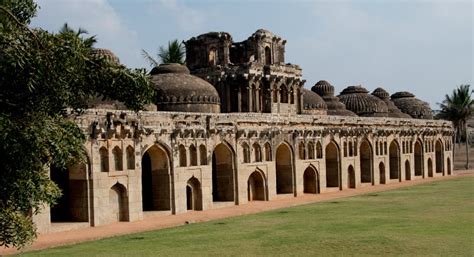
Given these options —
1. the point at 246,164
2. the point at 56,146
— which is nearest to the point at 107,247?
the point at 56,146

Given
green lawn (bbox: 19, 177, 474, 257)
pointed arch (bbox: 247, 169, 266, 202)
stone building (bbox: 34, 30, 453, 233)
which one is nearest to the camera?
green lawn (bbox: 19, 177, 474, 257)

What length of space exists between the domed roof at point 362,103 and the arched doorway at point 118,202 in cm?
3103

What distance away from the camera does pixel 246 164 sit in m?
32.1

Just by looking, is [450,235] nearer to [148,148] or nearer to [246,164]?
[148,148]

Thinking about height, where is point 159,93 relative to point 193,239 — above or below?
above

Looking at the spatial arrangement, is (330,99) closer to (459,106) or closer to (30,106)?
(459,106)

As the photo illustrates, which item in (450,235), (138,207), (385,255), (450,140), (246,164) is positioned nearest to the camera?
(385,255)

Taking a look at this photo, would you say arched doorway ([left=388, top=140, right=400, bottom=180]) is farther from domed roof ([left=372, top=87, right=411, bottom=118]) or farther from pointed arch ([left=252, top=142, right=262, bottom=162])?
pointed arch ([left=252, top=142, right=262, bottom=162])

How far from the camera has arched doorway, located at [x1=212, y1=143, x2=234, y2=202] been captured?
103ft

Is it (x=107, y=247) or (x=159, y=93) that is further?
(x=159, y=93)

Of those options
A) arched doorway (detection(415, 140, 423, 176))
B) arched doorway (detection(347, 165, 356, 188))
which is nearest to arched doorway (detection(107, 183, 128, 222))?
arched doorway (detection(347, 165, 356, 188))

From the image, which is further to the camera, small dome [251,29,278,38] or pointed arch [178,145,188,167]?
small dome [251,29,278,38]

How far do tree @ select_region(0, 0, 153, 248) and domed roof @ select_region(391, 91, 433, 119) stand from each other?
53746mm

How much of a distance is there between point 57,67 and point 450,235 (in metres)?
11.6
